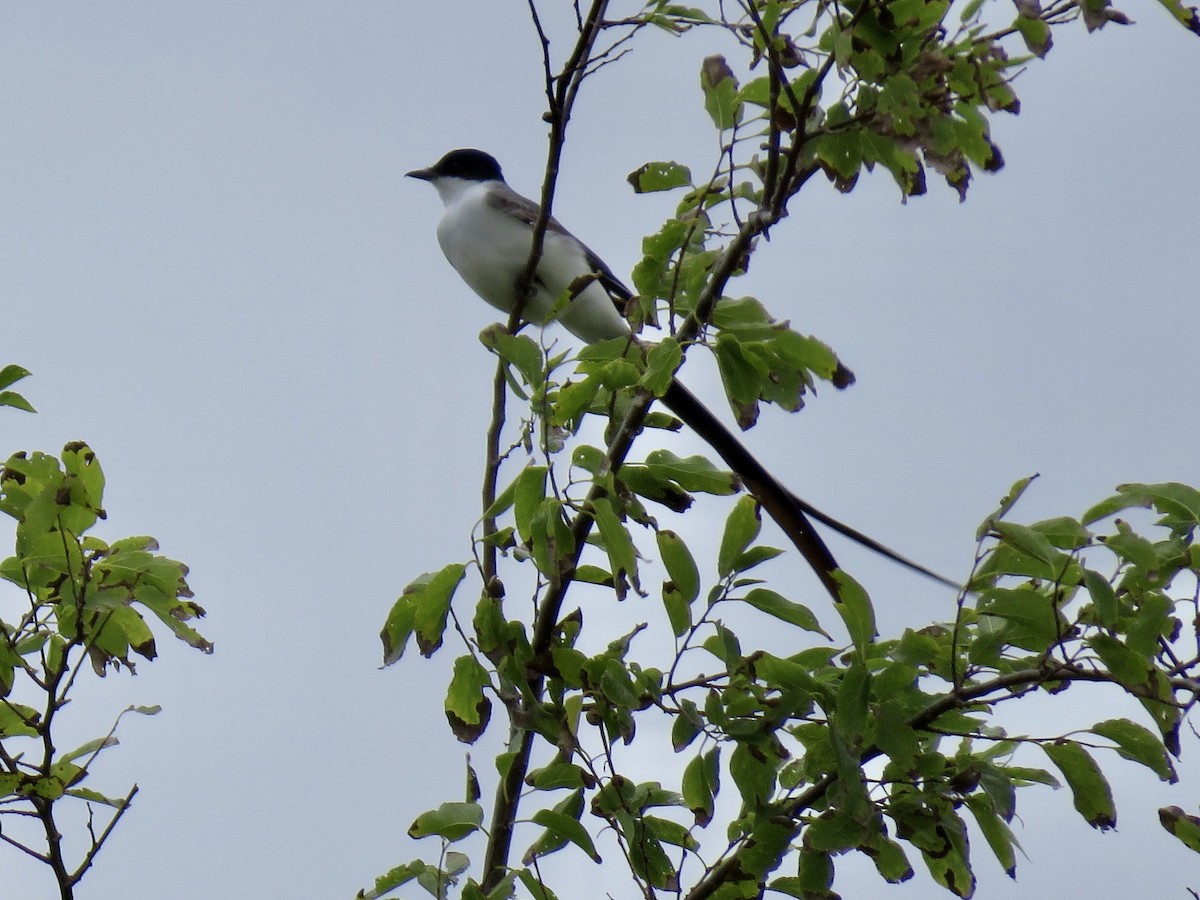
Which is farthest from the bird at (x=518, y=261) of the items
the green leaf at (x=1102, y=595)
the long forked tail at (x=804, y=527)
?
the green leaf at (x=1102, y=595)

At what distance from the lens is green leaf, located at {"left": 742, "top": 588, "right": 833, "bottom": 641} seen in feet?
7.17

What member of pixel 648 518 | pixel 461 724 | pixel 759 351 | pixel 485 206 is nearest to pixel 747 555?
pixel 648 518

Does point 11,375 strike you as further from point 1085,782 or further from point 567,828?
point 1085,782

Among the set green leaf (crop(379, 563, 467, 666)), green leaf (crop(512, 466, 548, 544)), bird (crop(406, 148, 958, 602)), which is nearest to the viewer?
green leaf (crop(512, 466, 548, 544))

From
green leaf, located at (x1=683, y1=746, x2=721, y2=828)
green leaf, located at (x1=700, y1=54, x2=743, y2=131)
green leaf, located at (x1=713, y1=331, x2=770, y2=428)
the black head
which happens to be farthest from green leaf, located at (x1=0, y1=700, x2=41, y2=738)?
the black head

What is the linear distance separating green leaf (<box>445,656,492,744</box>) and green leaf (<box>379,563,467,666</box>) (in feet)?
0.26

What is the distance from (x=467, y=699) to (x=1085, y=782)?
3.35 feet

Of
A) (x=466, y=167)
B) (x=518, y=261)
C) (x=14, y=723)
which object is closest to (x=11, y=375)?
(x=14, y=723)

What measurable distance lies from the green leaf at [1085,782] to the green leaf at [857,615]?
1.13 feet

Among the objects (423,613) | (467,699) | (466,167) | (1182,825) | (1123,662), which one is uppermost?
(466,167)

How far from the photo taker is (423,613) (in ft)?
7.47

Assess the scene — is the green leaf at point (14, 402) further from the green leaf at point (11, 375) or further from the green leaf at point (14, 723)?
the green leaf at point (14, 723)

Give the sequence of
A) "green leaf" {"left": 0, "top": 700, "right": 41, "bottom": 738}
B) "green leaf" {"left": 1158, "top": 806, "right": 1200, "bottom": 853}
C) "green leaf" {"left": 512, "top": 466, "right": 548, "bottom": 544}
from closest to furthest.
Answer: "green leaf" {"left": 1158, "top": 806, "right": 1200, "bottom": 853} → "green leaf" {"left": 512, "top": 466, "right": 548, "bottom": 544} → "green leaf" {"left": 0, "top": 700, "right": 41, "bottom": 738}

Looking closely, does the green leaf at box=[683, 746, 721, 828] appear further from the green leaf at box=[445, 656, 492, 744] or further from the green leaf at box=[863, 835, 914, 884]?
the green leaf at box=[445, 656, 492, 744]
